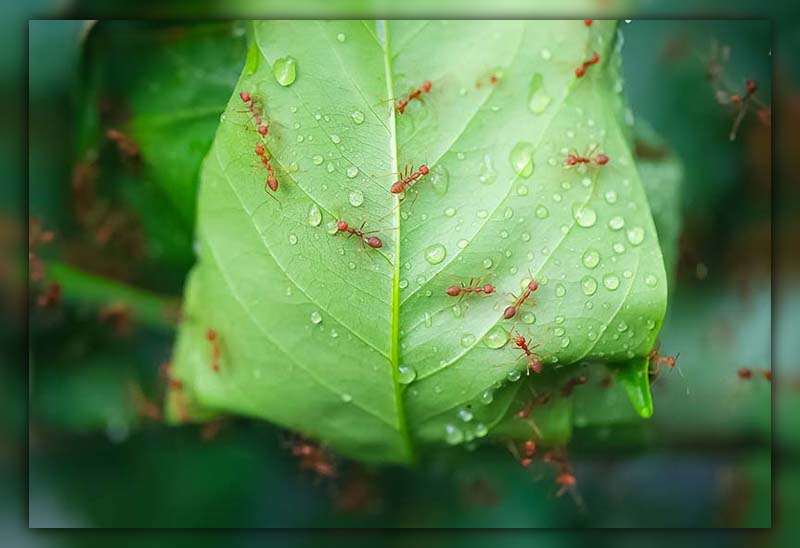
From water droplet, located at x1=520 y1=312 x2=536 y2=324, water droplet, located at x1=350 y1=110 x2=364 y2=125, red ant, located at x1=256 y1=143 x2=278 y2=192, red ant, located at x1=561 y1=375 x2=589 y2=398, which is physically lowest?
red ant, located at x1=561 y1=375 x2=589 y2=398

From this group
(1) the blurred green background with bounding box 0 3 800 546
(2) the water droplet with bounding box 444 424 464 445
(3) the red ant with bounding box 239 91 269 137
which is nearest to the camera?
(3) the red ant with bounding box 239 91 269 137

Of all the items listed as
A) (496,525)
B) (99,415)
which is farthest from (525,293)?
(99,415)

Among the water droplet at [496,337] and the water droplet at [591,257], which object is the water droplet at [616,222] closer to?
the water droplet at [591,257]

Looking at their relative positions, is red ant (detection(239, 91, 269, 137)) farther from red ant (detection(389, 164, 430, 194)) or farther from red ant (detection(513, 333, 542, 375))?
red ant (detection(513, 333, 542, 375))

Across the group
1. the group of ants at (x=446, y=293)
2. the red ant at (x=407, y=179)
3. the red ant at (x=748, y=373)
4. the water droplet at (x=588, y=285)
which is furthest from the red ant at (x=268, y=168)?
the red ant at (x=748, y=373)

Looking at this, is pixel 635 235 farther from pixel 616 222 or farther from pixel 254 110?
pixel 254 110

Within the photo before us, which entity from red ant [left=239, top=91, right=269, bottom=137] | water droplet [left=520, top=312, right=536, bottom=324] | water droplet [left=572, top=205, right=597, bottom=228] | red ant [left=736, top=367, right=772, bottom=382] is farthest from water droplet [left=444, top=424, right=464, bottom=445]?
red ant [left=736, top=367, right=772, bottom=382]
